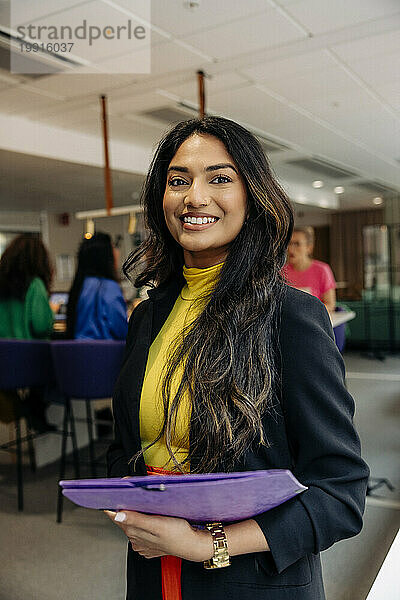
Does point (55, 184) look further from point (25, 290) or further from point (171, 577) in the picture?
point (171, 577)

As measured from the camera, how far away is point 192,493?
802 mm

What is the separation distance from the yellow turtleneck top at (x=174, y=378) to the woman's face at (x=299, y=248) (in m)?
3.48

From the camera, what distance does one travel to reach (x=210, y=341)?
1.03 m

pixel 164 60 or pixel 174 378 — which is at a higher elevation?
pixel 164 60

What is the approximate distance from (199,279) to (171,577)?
1.77ft

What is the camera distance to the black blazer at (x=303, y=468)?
908 mm

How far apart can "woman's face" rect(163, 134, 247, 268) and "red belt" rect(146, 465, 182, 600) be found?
1.41 ft

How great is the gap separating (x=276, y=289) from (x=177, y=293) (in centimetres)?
26

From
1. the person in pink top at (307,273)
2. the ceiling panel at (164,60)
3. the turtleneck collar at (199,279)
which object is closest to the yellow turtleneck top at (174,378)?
the turtleneck collar at (199,279)

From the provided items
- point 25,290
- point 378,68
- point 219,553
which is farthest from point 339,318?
point 219,553

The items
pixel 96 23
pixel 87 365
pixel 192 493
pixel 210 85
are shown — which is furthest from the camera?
pixel 210 85

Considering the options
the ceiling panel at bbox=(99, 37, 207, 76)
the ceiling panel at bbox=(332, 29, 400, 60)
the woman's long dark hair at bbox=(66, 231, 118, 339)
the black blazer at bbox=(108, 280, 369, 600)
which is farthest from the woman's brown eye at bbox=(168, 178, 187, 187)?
the ceiling panel at bbox=(332, 29, 400, 60)

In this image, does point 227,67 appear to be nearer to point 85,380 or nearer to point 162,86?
point 162,86

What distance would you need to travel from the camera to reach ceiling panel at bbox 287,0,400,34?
344cm
